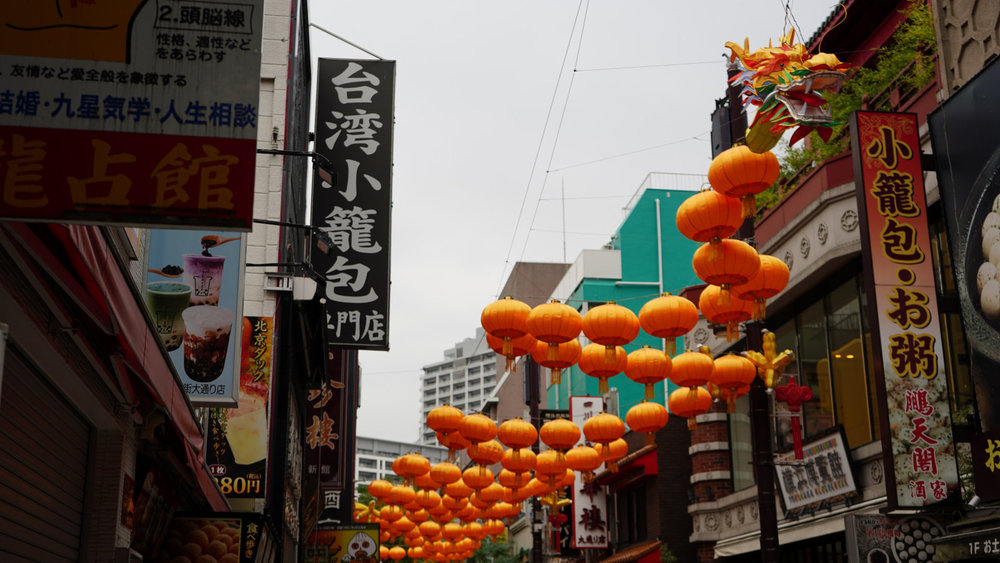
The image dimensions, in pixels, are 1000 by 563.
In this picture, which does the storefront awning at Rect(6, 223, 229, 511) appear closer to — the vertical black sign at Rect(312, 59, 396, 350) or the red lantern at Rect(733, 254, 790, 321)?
the red lantern at Rect(733, 254, 790, 321)

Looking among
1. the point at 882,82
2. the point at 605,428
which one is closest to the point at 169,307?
the point at 605,428

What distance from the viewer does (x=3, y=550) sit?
641 centimetres

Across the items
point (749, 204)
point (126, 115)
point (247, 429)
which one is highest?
point (749, 204)

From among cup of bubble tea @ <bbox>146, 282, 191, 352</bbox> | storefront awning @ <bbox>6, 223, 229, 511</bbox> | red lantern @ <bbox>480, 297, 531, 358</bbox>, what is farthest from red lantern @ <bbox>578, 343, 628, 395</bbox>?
storefront awning @ <bbox>6, 223, 229, 511</bbox>

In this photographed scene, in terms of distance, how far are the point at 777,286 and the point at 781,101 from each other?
3302 mm

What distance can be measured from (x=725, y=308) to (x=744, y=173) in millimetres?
2625

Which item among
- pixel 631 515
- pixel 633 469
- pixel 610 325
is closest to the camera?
pixel 610 325

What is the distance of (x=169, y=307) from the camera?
12445mm

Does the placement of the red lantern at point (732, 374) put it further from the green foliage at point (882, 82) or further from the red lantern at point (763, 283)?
the green foliage at point (882, 82)

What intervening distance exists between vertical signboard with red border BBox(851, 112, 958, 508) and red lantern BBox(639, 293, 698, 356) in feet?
8.40

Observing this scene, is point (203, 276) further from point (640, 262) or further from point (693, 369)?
point (640, 262)

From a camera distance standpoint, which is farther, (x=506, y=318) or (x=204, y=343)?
(x=506, y=318)

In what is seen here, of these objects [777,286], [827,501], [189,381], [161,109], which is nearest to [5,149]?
[161,109]

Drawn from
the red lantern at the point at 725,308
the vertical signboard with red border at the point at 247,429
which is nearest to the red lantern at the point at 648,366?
the red lantern at the point at 725,308
